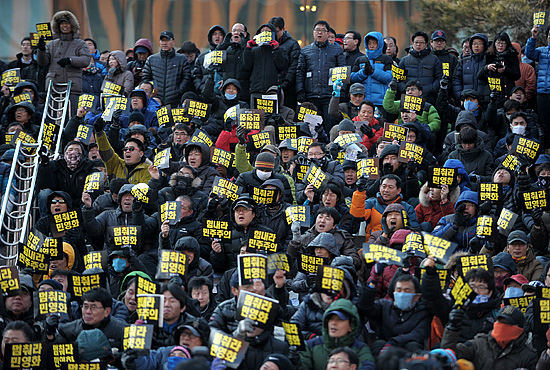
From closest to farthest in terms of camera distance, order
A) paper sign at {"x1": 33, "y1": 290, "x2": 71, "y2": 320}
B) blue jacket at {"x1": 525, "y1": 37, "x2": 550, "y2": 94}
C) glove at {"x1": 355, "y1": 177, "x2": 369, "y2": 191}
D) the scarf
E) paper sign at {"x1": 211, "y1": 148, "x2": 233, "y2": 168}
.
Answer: the scarf, paper sign at {"x1": 33, "y1": 290, "x2": 71, "y2": 320}, glove at {"x1": 355, "y1": 177, "x2": 369, "y2": 191}, paper sign at {"x1": 211, "y1": 148, "x2": 233, "y2": 168}, blue jacket at {"x1": 525, "y1": 37, "x2": 550, "y2": 94}

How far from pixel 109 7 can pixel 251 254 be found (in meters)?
16.4

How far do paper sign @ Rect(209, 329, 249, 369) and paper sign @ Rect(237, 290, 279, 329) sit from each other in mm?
243

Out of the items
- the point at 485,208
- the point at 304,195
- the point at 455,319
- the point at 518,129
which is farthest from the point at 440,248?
the point at 518,129

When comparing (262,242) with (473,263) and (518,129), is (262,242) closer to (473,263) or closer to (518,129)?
(473,263)

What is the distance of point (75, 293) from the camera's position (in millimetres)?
10188

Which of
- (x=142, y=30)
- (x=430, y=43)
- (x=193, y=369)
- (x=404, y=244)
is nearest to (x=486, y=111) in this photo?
(x=430, y=43)

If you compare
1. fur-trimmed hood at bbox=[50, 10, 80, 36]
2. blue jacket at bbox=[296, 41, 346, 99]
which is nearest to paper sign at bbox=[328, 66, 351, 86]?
blue jacket at bbox=[296, 41, 346, 99]

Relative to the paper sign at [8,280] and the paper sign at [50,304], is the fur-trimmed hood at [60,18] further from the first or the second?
the paper sign at [50,304]

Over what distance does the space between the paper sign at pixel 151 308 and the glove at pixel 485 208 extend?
388 centimetres

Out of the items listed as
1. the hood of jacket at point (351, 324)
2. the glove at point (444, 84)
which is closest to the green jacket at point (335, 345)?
the hood of jacket at point (351, 324)

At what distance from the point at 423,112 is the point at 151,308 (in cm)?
677

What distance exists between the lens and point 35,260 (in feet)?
34.9

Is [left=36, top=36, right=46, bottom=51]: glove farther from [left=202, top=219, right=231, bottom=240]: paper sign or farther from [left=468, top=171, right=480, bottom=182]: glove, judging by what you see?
[left=468, top=171, right=480, bottom=182]: glove

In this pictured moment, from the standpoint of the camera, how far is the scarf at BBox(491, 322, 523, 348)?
9.05 meters
